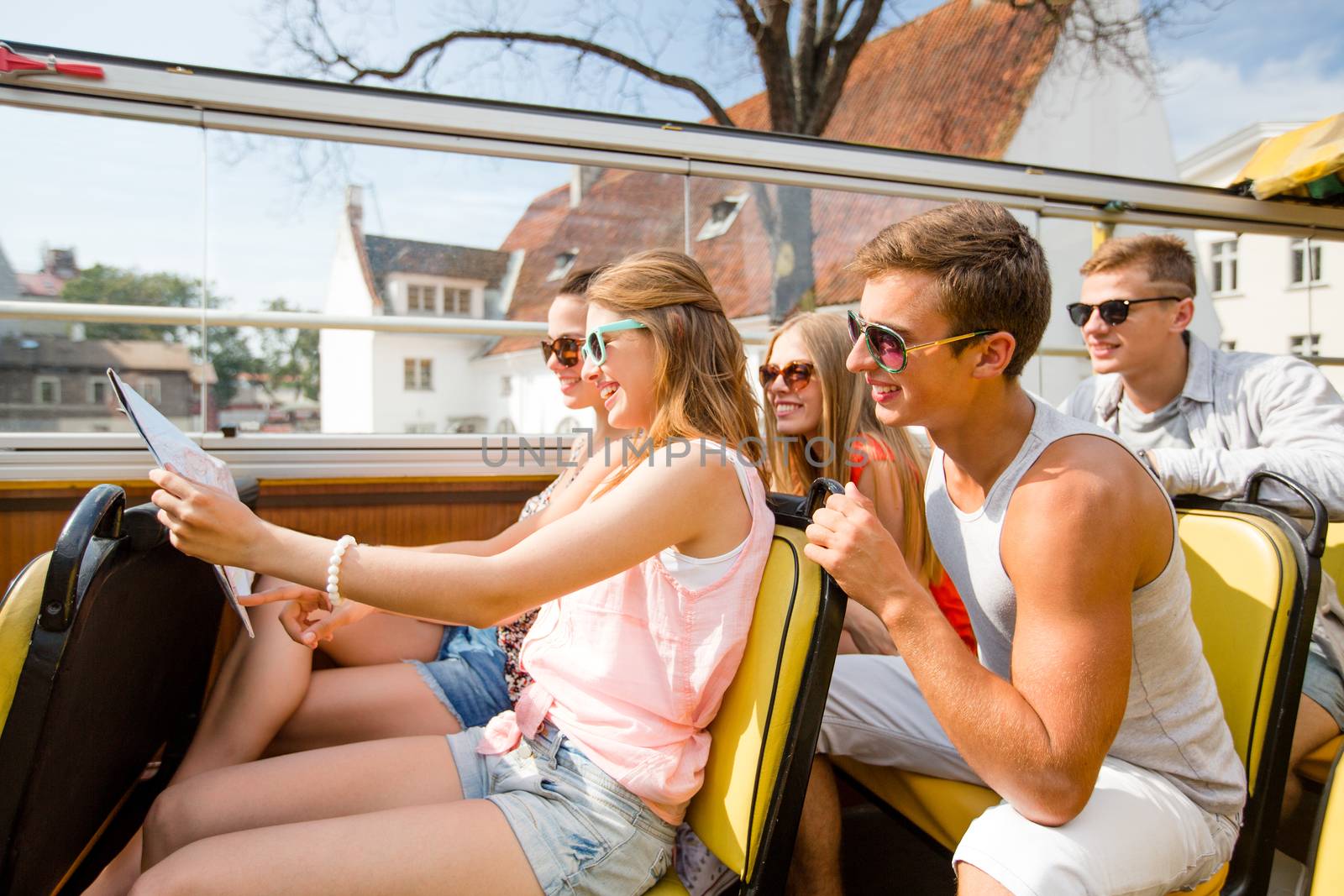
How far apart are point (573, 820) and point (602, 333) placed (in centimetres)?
90

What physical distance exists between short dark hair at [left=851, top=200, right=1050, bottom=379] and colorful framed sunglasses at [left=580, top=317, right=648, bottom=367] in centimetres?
49

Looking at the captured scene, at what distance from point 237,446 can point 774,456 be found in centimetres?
166

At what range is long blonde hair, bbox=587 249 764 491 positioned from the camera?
1636 millimetres

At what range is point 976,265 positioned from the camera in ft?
4.55

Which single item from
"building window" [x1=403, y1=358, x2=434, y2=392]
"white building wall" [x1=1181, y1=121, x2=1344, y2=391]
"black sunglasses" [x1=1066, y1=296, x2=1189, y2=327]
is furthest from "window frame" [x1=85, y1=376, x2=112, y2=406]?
"white building wall" [x1=1181, y1=121, x2=1344, y2=391]

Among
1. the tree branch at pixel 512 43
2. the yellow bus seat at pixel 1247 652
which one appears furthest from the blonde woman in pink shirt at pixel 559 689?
the tree branch at pixel 512 43

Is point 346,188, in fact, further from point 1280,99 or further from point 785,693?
point 1280,99

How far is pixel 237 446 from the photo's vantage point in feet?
8.32

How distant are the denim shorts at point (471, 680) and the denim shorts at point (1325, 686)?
6.50 ft

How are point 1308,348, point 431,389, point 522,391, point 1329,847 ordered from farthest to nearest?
point 1308,348 → point 522,391 → point 431,389 → point 1329,847

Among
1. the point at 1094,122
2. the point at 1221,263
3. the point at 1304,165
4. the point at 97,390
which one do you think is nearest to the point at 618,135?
the point at 97,390

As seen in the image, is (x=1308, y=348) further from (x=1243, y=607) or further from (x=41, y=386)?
(x=41, y=386)

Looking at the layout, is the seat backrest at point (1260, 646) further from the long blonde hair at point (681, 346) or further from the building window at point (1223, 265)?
the building window at point (1223, 265)

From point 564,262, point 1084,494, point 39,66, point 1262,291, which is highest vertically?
point 1262,291
